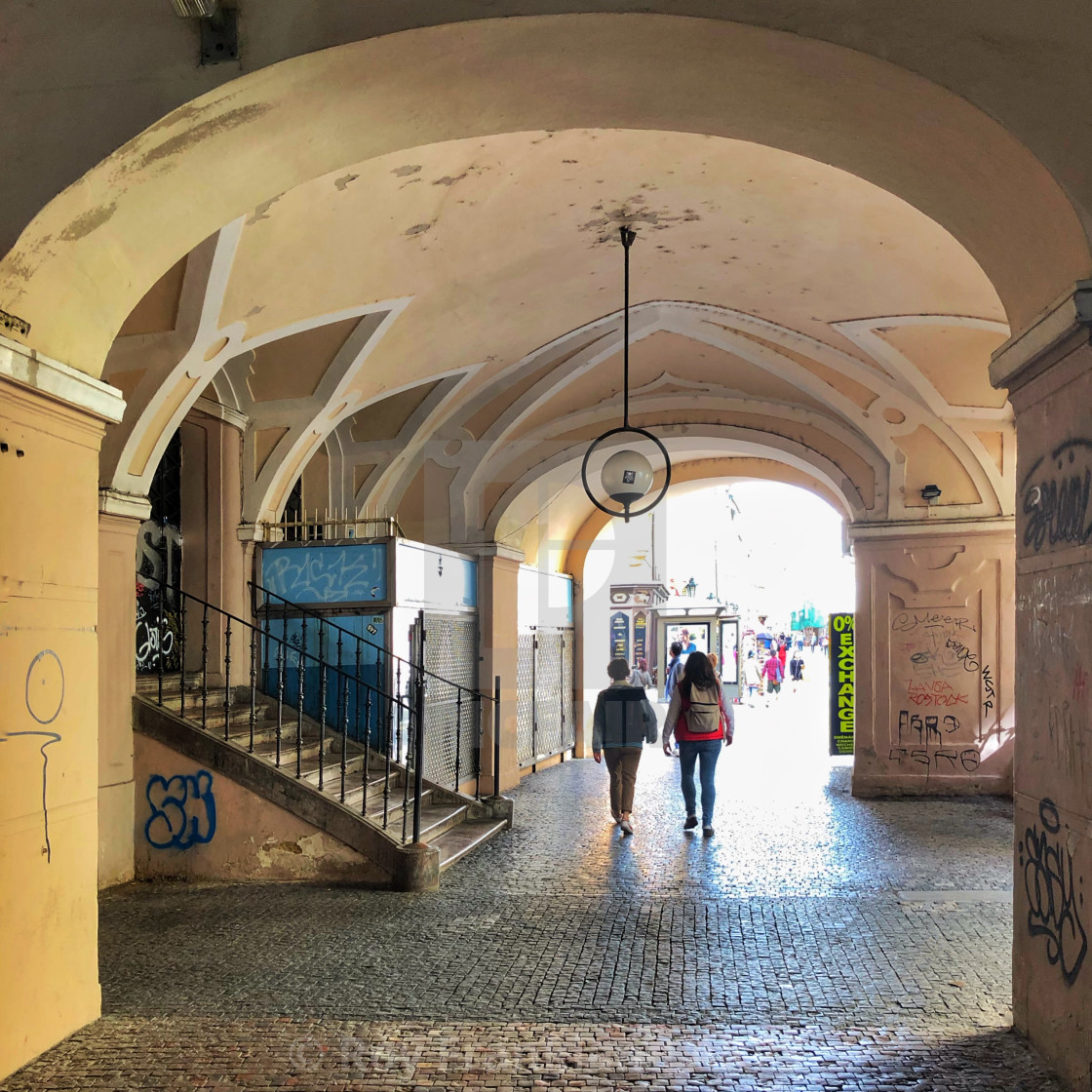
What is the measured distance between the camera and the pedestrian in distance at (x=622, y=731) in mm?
8422

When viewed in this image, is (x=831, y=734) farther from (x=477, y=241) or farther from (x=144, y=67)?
(x=144, y=67)

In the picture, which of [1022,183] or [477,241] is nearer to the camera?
[1022,183]

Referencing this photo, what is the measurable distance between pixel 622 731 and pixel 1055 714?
199 inches

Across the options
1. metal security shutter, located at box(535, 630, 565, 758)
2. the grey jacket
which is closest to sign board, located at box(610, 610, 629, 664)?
metal security shutter, located at box(535, 630, 565, 758)

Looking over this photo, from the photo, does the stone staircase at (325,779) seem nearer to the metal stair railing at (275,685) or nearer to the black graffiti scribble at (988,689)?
the metal stair railing at (275,685)

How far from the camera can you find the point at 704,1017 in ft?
14.3

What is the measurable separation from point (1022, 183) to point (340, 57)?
236cm

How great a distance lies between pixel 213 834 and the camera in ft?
23.5

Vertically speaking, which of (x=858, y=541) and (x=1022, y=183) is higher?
(x=1022, y=183)

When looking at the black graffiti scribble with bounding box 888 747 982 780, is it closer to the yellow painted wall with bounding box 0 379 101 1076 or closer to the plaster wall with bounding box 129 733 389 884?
the plaster wall with bounding box 129 733 389 884

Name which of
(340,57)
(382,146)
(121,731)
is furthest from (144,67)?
(121,731)

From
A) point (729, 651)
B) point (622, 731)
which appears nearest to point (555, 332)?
point (622, 731)

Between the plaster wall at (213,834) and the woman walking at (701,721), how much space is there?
2.93 meters

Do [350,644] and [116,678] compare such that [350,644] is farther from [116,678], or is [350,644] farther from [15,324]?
[15,324]
